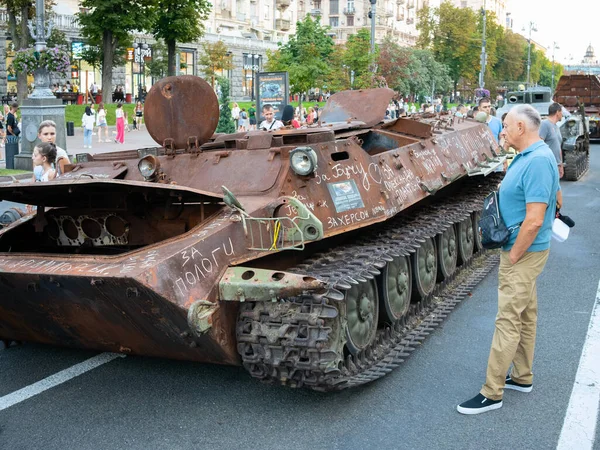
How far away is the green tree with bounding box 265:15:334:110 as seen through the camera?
30.4m

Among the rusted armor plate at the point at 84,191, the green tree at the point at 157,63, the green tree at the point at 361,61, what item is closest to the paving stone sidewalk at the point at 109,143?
the green tree at the point at 361,61

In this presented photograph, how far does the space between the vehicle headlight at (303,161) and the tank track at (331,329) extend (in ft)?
2.21

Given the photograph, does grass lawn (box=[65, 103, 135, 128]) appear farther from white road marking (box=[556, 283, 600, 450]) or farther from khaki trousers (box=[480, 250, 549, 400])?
khaki trousers (box=[480, 250, 549, 400])

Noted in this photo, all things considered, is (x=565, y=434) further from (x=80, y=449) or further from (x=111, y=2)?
(x=111, y=2)

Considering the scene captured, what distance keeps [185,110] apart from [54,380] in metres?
2.59

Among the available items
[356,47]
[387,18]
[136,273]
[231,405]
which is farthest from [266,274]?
[387,18]

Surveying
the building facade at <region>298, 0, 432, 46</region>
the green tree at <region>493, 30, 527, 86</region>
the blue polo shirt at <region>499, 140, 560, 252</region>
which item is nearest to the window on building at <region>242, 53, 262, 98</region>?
the green tree at <region>493, 30, 527, 86</region>

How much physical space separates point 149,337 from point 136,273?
79 centimetres

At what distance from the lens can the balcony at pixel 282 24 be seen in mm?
84188

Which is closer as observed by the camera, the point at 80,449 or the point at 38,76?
the point at 80,449

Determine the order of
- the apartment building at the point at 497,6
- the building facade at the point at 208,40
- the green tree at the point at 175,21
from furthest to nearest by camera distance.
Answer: the apartment building at the point at 497,6 → the building facade at the point at 208,40 → the green tree at the point at 175,21

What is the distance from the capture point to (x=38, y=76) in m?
21.6

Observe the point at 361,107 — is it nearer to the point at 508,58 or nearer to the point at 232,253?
the point at 232,253

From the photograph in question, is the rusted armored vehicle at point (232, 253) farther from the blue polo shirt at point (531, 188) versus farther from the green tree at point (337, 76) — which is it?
the green tree at point (337, 76)
